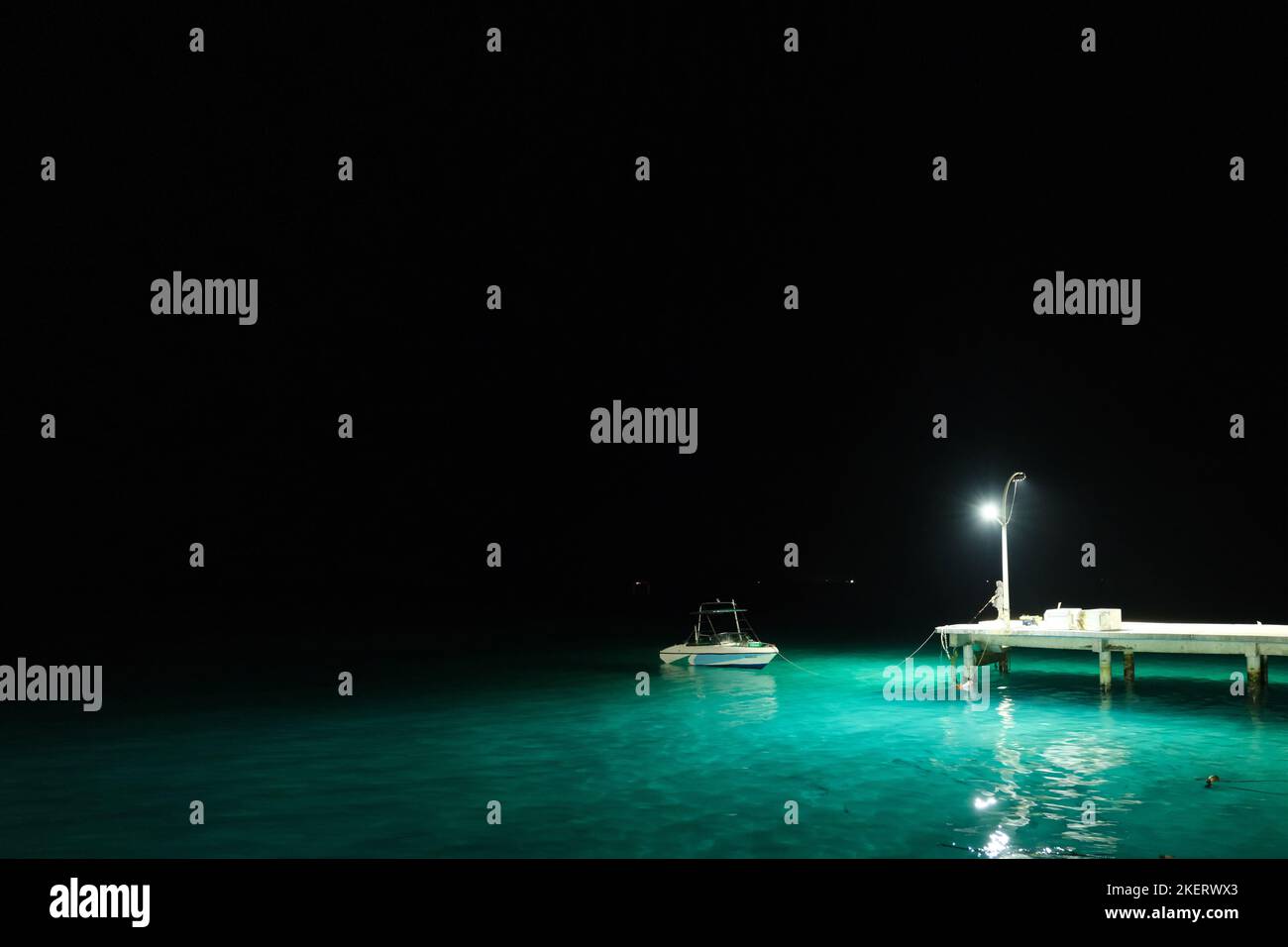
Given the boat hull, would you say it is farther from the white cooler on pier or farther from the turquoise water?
the white cooler on pier

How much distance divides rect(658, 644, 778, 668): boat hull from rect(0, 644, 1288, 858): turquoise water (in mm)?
5419

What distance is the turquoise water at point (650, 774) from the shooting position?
1448cm

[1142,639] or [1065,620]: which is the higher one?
[1065,620]

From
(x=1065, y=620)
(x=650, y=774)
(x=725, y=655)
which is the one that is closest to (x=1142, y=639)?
(x=1065, y=620)

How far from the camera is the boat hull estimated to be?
39.5 metres

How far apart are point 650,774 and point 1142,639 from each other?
16.4m

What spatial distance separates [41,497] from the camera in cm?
12188

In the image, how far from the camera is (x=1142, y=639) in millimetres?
28531

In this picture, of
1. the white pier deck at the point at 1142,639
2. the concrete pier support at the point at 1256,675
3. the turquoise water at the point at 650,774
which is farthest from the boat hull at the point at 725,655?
the concrete pier support at the point at 1256,675

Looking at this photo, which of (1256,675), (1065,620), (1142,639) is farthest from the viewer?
(1065,620)

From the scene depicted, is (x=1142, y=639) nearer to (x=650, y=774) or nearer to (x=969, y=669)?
(x=969, y=669)
